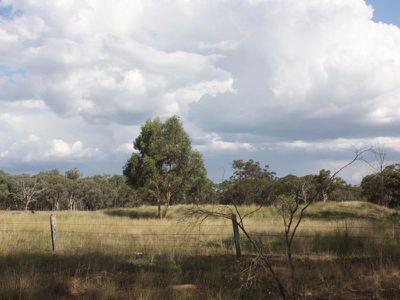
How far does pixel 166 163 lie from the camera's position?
1412 inches

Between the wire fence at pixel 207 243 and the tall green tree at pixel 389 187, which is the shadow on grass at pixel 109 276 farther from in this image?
the tall green tree at pixel 389 187

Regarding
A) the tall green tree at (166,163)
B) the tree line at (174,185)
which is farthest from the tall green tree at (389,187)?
the tall green tree at (166,163)

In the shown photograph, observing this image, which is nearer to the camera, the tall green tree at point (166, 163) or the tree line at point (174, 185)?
the tree line at point (174, 185)

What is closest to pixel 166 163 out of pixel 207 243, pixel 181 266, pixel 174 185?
pixel 174 185

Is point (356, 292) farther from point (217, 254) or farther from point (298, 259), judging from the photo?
point (217, 254)

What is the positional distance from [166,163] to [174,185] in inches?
77.9

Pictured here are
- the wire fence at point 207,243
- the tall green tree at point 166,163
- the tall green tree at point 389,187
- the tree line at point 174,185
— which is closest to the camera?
the tree line at point 174,185

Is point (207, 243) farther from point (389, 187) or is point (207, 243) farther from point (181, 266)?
point (389, 187)

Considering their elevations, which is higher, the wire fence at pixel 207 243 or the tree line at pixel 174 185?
the tree line at pixel 174 185

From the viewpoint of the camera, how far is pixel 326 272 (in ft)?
32.3

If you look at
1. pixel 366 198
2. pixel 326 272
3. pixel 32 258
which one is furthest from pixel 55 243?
pixel 366 198

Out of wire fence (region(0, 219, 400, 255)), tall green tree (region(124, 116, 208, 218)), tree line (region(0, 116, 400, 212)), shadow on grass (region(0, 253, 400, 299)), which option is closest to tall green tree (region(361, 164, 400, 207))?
tree line (region(0, 116, 400, 212))

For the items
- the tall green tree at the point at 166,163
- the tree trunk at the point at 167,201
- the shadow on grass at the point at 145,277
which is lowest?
the shadow on grass at the point at 145,277

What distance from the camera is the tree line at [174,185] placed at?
6.95m
